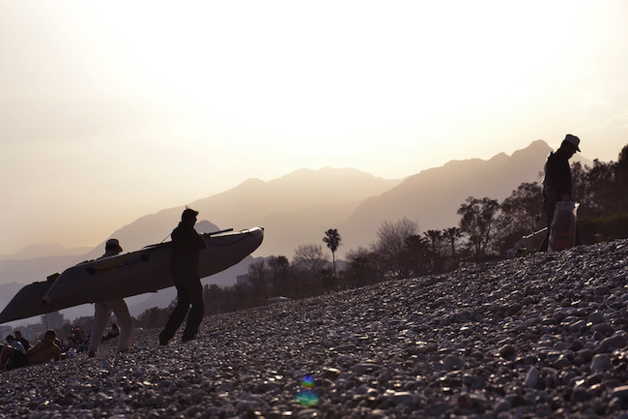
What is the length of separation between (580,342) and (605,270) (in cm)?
388

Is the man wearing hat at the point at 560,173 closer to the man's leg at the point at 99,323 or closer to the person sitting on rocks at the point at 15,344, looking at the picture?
the man's leg at the point at 99,323

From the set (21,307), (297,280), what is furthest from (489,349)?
(297,280)

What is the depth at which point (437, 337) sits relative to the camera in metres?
6.88

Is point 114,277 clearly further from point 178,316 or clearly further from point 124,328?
point 178,316

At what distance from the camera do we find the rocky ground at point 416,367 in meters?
4.25

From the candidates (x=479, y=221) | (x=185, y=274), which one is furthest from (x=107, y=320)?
(x=479, y=221)

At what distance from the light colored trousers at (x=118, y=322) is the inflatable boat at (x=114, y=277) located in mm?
224

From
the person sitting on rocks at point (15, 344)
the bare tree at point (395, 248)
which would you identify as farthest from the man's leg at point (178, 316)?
the bare tree at point (395, 248)

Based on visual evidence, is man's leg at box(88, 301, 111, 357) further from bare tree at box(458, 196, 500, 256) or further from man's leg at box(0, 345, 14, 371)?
bare tree at box(458, 196, 500, 256)

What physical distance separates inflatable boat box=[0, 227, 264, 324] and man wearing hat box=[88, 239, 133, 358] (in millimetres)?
231

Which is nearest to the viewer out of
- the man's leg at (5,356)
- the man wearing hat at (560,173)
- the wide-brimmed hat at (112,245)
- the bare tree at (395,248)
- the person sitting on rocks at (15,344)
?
the man wearing hat at (560,173)

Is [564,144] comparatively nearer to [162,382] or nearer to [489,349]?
[489,349]

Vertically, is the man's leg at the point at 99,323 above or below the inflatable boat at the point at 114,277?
below

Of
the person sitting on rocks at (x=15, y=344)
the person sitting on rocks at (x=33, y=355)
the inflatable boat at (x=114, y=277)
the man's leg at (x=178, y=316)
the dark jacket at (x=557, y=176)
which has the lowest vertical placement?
the person sitting on rocks at (x=33, y=355)
